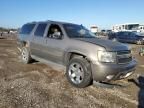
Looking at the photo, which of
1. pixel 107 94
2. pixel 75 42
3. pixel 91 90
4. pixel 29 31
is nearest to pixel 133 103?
pixel 107 94

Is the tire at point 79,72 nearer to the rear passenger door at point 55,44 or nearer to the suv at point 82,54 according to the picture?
the suv at point 82,54

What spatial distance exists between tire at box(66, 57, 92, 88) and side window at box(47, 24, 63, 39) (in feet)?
3.82

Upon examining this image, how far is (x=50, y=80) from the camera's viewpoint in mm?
7066

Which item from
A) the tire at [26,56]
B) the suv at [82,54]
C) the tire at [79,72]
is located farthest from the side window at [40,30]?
the tire at [79,72]

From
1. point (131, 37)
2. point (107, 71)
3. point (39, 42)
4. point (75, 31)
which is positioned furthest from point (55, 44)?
point (131, 37)

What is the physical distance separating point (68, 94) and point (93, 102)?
2.53 ft

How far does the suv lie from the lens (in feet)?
19.9

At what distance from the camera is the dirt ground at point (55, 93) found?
5070mm

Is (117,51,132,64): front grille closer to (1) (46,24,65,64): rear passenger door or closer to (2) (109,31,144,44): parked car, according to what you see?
(1) (46,24,65,64): rear passenger door

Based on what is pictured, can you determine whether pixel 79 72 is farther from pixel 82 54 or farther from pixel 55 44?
pixel 55 44

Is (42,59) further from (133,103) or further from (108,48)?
(133,103)

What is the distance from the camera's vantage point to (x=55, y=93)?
579cm

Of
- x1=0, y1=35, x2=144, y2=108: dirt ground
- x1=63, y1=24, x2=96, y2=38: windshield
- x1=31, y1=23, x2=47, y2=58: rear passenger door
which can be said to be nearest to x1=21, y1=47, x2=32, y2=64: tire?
x1=31, y1=23, x2=47, y2=58: rear passenger door

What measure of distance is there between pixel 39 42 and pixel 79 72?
97.0 inches
